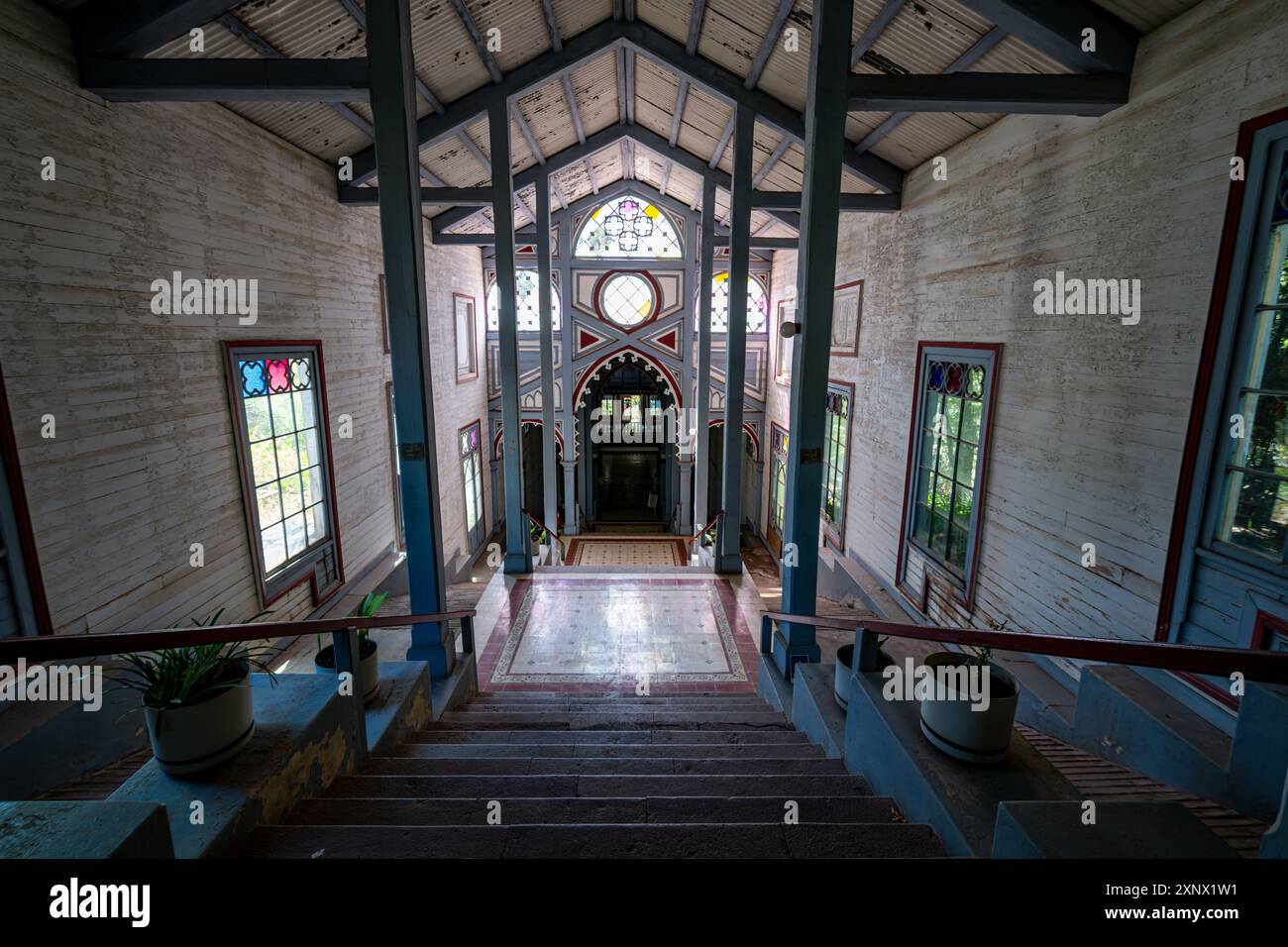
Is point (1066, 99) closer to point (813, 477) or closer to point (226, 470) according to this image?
point (813, 477)

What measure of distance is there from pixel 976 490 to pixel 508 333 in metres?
5.80

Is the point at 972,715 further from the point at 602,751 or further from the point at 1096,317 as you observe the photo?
the point at 1096,317

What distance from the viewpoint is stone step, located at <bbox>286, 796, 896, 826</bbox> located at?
7.99 ft

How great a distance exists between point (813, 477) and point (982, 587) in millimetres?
Result: 2522

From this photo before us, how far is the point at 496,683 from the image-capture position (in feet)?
19.4

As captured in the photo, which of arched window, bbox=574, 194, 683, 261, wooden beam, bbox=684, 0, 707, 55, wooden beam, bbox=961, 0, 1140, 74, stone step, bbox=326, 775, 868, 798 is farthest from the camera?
arched window, bbox=574, 194, 683, 261

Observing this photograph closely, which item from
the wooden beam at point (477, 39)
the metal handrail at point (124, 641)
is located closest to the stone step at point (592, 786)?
the metal handrail at point (124, 641)

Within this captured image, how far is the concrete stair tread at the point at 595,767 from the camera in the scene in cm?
321

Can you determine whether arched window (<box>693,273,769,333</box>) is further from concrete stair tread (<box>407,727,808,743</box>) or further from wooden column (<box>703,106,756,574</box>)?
concrete stair tread (<box>407,727,808,743</box>)

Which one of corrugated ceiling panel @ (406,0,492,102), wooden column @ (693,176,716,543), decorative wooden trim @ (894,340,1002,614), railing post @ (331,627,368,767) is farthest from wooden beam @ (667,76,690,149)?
railing post @ (331,627,368,767)

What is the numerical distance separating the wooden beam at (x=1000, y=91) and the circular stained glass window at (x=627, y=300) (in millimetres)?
10990

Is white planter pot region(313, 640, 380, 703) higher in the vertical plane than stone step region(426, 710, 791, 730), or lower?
higher

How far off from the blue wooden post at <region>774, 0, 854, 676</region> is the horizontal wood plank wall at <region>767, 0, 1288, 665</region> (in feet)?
6.34
